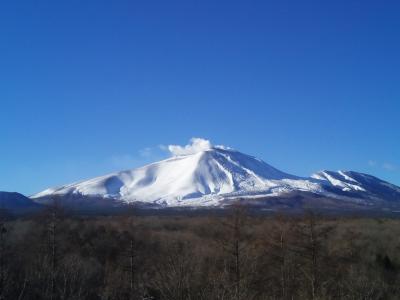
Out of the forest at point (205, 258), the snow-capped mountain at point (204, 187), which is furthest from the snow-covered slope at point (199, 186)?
the forest at point (205, 258)

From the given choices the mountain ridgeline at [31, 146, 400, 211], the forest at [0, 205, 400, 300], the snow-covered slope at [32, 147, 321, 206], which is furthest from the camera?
the snow-covered slope at [32, 147, 321, 206]

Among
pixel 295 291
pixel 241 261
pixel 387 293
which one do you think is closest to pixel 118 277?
pixel 241 261

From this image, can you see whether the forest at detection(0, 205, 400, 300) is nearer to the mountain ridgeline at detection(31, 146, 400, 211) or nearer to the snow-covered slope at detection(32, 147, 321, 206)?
the mountain ridgeline at detection(31, 146, 400, 211)

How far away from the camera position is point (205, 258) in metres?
37.4

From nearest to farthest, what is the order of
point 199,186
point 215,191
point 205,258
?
point 205,258, point 215,191, point 199,186

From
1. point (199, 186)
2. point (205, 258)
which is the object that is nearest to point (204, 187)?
point (199, 186)

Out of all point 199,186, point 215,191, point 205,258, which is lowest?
point 205,258

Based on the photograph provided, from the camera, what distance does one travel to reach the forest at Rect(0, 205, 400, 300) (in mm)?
25859

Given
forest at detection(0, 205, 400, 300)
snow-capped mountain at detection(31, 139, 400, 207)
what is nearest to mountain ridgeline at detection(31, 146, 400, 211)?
snow-capped mountain at detection(31, 139, 400, 207)

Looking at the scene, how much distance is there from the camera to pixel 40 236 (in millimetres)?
33969

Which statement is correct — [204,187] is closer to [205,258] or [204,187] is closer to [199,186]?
[199,186]

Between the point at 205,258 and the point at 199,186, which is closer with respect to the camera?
the point at 205,258

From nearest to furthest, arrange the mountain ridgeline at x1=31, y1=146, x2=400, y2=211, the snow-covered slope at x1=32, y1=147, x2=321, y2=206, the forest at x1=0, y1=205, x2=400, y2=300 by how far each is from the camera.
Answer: the forest at x1=0, y1=205, x2=400, y2=300, the mountain ridgeline at x1=31, y1=146, x2=400, y2=211, the snow-covered slope at x1=32, y1=147, x2=321, y2=206

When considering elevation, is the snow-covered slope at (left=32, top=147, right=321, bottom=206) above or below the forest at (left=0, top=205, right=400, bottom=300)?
above
